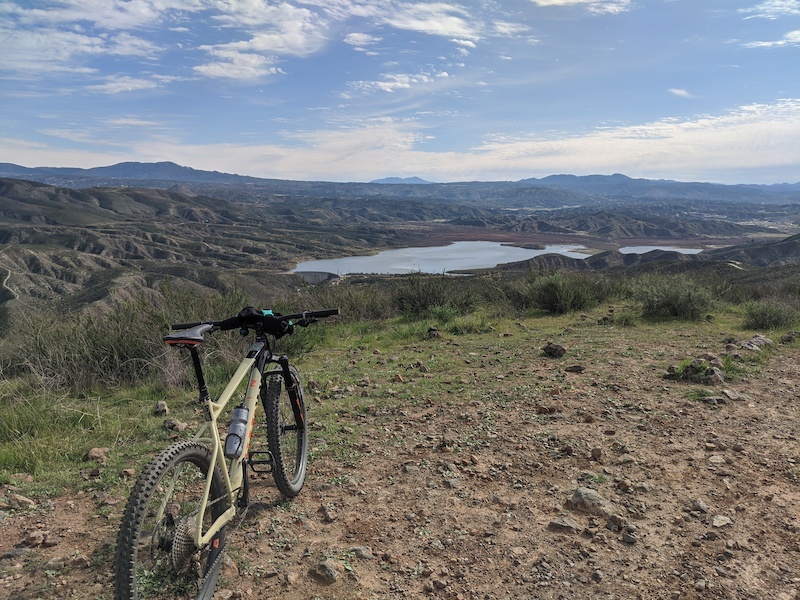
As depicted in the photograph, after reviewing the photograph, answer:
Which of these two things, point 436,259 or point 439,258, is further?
point 439,258

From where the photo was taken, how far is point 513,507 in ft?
8.95

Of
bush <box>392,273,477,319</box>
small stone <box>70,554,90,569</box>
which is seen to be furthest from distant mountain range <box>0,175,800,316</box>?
small stone <box>70,554,90,569</box>

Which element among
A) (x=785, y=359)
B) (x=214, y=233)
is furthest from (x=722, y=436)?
(x=214, y=233)

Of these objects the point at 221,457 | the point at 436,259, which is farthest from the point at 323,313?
the point at 436,259

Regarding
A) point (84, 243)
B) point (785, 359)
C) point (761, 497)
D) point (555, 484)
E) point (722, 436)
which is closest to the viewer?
point (761, 497)

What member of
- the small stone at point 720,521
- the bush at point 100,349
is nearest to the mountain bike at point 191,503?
the small stone at point 720,521

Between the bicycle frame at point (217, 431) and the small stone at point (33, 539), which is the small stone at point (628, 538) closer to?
the bicycle frame at point (217, 431)

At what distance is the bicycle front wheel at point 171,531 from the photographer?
1600 mm

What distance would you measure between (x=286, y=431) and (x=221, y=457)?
973mm

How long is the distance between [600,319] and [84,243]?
2491 inches

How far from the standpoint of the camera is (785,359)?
569 centimetres

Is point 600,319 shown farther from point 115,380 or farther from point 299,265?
point 299,265

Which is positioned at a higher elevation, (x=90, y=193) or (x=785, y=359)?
(x=90, y=193)

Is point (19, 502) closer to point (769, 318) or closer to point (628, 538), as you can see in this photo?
point (628, 538)
